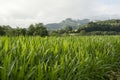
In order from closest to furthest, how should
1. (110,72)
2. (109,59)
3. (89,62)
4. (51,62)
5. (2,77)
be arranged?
(2,77), (51,62), (89,62), (110,72), (109,59)

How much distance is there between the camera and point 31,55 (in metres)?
3.10

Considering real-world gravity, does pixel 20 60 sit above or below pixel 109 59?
above

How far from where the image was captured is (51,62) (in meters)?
3.56

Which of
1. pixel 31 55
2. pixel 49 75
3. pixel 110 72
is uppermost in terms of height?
pixel 31 55

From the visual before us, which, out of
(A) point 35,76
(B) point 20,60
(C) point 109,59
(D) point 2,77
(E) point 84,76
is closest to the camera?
(D) point 2,77

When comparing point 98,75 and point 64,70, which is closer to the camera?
point 64,70

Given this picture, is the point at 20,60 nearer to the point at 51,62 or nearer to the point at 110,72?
the point at 51,62

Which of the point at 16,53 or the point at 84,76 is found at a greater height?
the point at 16,53

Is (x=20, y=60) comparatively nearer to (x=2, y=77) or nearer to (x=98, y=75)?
(x=2, y=77)

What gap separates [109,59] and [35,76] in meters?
3.62

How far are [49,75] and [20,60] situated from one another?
374mm

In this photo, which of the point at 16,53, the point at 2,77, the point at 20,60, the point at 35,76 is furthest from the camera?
the point at 16,53

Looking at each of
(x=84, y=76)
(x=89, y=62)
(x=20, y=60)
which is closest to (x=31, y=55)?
(x=20, y=60)

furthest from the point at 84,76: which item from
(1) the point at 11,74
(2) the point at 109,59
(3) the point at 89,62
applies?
(2) the point at 109,59
